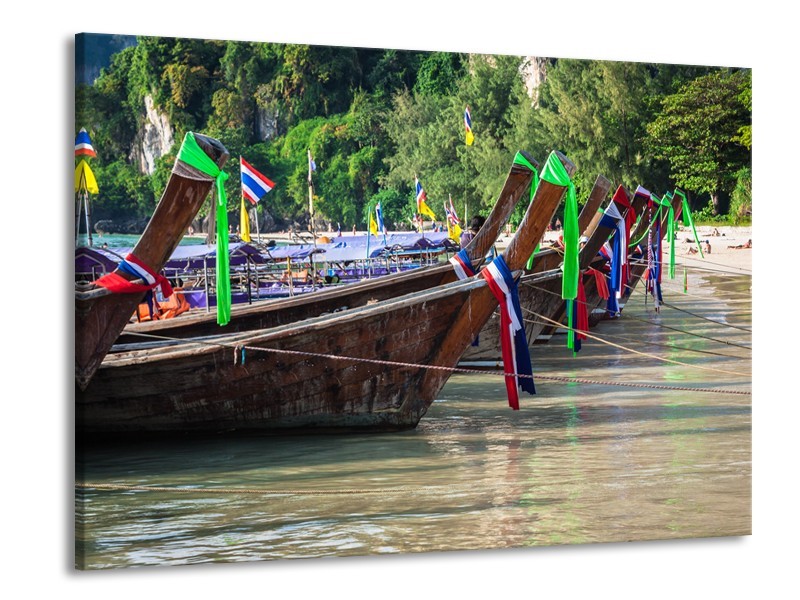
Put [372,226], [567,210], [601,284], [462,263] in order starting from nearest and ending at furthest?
[567,210] → [372,226] → [462,263] → [601,284]

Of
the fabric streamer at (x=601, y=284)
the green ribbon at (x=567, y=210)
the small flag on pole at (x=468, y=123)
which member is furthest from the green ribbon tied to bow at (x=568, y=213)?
the fabric streamer at (x=601, y=284)

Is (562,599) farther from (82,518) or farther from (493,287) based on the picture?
(82,518)

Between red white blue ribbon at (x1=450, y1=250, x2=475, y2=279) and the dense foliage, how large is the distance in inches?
32.5

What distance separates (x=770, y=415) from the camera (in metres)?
5.58

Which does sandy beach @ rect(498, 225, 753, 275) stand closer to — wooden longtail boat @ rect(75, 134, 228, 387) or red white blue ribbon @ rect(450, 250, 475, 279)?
red white blue ribbon @ rect(450, 250, 475, 279)

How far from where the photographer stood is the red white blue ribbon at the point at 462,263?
7.28 metres

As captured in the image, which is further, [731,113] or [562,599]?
[731,113]

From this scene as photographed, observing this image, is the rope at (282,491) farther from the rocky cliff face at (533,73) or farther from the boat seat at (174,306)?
the rocky cliff face at (533,73)

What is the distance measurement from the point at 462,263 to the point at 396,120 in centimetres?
183

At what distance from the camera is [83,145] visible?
442cm

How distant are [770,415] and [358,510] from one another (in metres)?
2.05

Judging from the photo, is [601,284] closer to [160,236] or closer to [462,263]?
[462,263]

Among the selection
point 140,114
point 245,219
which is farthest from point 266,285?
point 140,114

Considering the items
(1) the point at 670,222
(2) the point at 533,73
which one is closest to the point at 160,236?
(2) the point at 533,73
